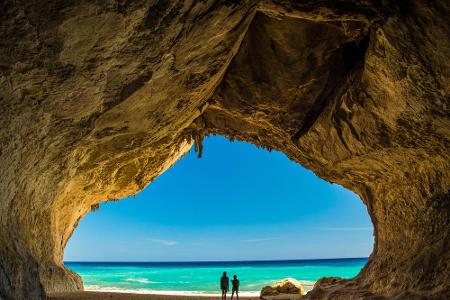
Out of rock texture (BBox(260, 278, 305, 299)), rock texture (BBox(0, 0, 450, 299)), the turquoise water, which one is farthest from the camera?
the turquoise water

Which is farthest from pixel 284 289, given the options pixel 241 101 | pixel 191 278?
pixel 191 278

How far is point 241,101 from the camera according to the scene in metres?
10.7

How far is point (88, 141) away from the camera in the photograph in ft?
27.6

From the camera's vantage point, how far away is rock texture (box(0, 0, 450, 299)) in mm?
5246

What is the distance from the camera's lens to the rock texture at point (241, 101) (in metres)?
5.25

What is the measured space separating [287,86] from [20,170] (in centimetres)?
710

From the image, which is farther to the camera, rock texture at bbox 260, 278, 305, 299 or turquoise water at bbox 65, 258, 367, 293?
turquoise water at bbox 65, 258, 367, 293

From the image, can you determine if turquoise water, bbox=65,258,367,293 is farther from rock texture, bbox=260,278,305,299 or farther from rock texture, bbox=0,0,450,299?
rock texture, bbox=0,0,450,299

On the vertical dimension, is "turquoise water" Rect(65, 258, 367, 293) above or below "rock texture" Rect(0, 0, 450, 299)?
below

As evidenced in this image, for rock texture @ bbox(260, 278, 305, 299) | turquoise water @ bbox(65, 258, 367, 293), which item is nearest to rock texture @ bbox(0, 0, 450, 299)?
rock texture @ bbox(260, 278, 305, 299)

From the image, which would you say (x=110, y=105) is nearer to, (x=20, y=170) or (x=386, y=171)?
(x=20, y=170)

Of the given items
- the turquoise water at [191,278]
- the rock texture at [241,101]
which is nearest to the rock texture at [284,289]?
the rock texture at [241,101]

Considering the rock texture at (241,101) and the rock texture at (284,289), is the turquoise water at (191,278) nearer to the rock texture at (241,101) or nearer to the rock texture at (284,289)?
the rock texture at (284,289)

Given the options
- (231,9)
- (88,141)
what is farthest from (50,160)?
(231,9)
